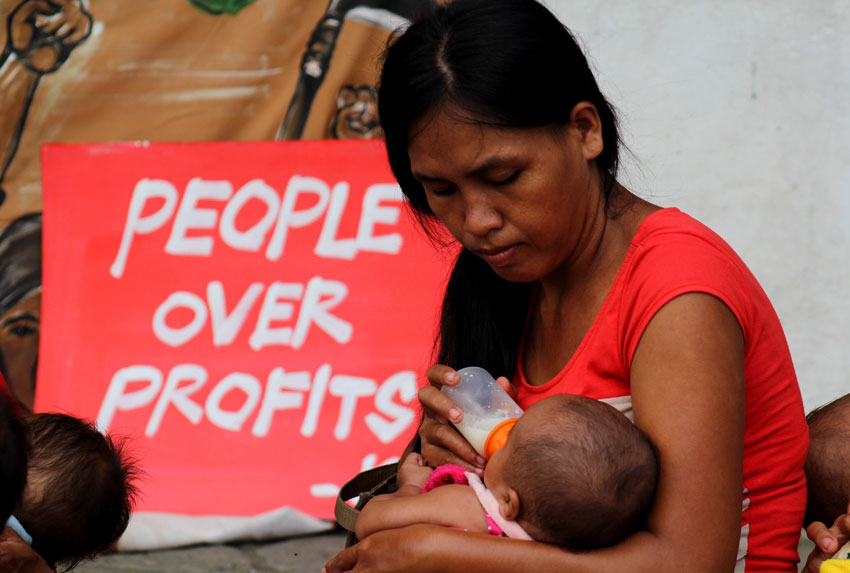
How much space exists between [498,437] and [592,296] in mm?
317

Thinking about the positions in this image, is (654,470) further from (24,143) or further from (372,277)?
(24,143)

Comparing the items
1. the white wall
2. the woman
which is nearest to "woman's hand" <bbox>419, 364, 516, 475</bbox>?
the woman

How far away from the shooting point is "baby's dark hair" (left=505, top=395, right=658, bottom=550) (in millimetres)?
1561

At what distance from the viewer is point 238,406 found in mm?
3719

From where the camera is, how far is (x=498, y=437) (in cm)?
183

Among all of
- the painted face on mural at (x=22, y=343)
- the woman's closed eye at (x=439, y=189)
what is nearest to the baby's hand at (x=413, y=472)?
the woman's closed eye at (x=439, y=189)

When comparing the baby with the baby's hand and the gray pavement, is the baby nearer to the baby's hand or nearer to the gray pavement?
the baby's hand

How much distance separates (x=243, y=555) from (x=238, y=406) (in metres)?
0.54

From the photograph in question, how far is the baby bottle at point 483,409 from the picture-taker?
6.05 ft

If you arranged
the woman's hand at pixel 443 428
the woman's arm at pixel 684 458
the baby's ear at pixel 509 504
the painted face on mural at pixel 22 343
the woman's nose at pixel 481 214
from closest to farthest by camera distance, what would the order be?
the woman's arm at pixel 684 458, the baby's ear at pixel 509 504, the woman's nose at pixel 481 214, the woman's hand at pixel 443 428, the painted face on mural at pixel 22 343

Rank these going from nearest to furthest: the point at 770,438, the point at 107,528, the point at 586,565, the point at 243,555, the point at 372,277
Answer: the point at 586,565 < the point at 770,438 < the point at 107,528 < the point at 243,555 < the point at 372,277

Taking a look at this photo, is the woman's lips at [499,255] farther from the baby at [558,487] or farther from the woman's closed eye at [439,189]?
the baby at [558,487]

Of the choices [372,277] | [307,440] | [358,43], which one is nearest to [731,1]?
[358,43]

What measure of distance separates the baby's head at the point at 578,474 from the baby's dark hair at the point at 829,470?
472 mm
